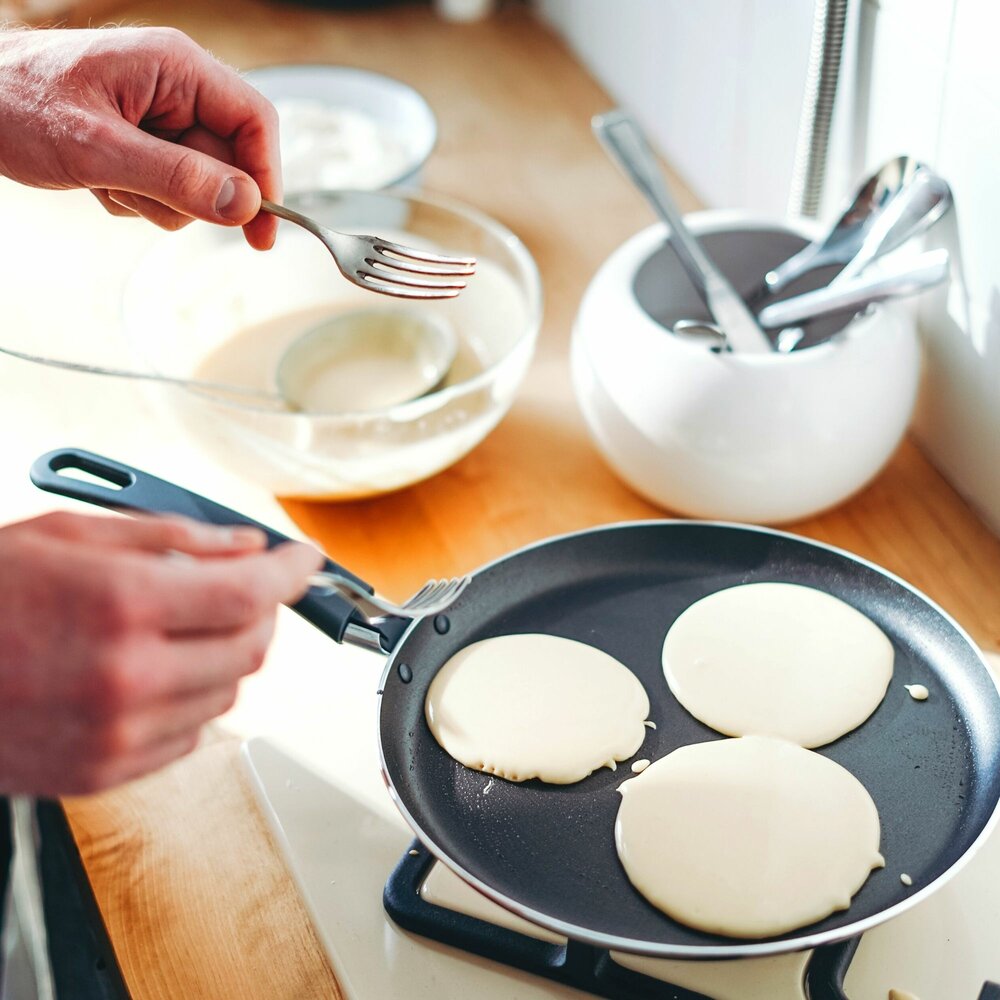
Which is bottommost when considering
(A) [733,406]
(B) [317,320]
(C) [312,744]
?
(C) [312,744]

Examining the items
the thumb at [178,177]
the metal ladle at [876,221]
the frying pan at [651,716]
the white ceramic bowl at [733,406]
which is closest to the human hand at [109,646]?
the frying pan at [651,716]

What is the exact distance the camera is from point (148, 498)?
686 millimetres

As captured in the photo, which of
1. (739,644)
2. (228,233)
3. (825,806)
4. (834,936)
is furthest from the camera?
(228,233)

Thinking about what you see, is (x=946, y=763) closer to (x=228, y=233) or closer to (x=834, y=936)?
(x=834, y=936)

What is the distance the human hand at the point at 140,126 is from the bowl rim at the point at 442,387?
131mm

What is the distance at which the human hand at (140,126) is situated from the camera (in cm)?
71

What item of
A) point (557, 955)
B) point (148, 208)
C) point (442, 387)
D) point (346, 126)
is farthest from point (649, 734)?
point (346, 126)

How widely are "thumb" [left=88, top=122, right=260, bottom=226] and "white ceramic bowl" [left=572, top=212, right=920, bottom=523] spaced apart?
11.8 inches

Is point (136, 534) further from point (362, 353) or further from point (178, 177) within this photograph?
point (362, 353)

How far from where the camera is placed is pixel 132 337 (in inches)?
37.4

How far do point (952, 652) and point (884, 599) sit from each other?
0.06m

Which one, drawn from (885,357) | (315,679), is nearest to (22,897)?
(315,679)

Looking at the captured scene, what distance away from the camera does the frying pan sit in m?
0.61

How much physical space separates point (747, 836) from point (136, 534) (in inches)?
14.3
